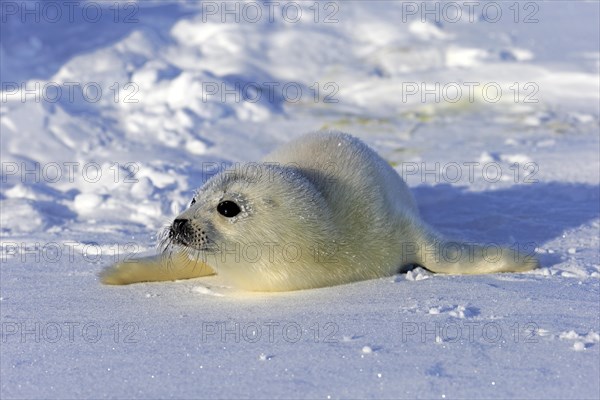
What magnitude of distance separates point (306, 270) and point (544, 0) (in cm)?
707

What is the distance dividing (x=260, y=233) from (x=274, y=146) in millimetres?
3062

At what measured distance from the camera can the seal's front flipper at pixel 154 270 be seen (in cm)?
348

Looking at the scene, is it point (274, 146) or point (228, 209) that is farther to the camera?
point (274, 146)

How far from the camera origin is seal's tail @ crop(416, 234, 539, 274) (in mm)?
3434

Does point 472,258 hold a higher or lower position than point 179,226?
lower

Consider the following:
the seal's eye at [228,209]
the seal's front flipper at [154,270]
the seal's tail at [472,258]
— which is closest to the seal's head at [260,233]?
the seal's eye at [228,209]

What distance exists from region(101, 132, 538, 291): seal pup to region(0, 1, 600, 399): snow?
10 centimetres

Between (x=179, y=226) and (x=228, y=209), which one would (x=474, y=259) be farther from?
(x=179, y=226)

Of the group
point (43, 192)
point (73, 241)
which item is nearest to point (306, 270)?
point (73, 241)

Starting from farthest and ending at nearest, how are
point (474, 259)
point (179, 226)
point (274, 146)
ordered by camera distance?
point (274, 146), point (474, 259), point (179, 226)

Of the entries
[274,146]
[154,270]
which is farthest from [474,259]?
[274,146]

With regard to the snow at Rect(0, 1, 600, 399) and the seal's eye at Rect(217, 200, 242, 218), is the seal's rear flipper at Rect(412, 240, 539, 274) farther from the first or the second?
the seal's eye at Rect(217, 200, 242, 218)

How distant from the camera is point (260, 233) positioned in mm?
3254

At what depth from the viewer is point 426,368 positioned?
2217mm
